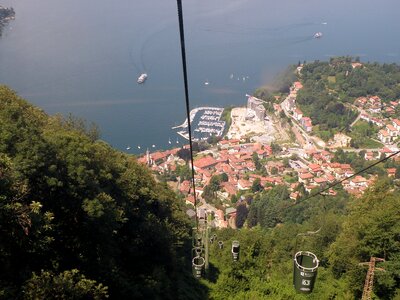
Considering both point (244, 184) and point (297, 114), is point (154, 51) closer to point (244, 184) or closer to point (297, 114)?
point (297, 114)

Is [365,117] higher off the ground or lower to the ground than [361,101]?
lower

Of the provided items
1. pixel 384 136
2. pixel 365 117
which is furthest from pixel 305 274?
pixel 365 117

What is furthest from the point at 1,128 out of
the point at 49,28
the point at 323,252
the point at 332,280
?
the point at 49,28

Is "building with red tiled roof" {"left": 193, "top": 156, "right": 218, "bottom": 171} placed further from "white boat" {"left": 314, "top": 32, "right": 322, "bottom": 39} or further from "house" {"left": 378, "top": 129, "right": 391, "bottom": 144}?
"white boat" {"left": 314, "top": 32, "right": 322, "bottom": 39}

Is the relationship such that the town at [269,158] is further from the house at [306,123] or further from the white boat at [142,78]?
the white boat at [142,78]

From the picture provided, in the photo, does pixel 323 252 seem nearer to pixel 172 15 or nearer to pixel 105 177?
pixel 105 177

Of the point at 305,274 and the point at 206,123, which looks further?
the point at 206,123

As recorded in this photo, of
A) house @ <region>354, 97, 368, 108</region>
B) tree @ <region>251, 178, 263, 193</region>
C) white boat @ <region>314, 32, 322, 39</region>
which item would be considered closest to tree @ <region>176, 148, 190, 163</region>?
tree @ <region>251, 178, 263, 193</region>
